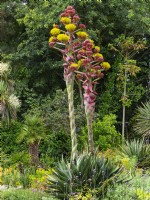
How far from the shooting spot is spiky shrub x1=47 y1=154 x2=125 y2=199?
6.02m

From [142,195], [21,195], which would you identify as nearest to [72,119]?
[21,195]

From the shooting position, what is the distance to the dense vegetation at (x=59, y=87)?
10875 millimetres

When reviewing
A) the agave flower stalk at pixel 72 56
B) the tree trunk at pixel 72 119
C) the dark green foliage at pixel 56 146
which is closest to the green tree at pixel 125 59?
the dark green foliage at pixel 56 146

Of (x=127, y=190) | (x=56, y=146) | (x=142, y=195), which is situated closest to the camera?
(x=142, y=195)

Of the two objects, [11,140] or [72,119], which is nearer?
[72,119]

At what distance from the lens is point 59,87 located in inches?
627

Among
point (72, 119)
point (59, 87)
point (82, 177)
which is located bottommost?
point (82, 177)

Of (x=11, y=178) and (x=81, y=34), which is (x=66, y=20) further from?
(x=11, y=178)

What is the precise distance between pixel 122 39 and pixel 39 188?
29.1ft

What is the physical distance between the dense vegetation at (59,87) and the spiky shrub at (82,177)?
89.7 inches

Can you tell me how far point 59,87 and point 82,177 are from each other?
998 centimetres

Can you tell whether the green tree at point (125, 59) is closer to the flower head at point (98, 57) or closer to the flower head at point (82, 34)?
the flower head at point (98, 57)

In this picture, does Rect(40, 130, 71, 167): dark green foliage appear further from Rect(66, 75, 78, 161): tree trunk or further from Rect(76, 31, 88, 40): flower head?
Rect(76, 31, 88, 40): flower head

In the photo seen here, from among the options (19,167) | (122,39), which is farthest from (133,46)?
(19,167)
